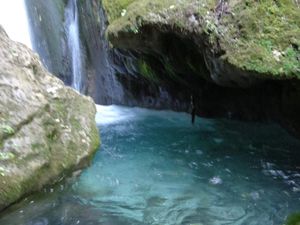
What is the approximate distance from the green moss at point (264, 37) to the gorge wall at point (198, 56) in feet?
0.04

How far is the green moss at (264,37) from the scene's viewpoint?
5.38 meters

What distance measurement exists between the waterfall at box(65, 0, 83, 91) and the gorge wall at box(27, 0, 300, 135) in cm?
35

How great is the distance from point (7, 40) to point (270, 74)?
3464 mm


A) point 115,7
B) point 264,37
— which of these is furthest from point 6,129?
point 115,7

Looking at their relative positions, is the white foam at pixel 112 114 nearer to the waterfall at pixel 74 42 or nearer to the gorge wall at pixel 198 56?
the gorge wall at pixel 198 56

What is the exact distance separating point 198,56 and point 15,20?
24.8 feet

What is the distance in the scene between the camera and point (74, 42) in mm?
11148

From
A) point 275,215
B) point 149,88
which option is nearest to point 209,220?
point 275,215

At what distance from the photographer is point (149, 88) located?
9.52 m

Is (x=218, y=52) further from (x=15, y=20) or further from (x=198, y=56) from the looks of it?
(x=15, y=20)

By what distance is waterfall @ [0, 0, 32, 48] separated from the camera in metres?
12.6

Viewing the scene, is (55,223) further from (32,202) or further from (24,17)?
(24,17)

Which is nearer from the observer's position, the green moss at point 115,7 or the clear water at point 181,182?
the clear water at point 181,182

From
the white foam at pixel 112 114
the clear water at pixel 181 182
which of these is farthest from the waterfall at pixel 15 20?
the clear water at pixel 181 182
